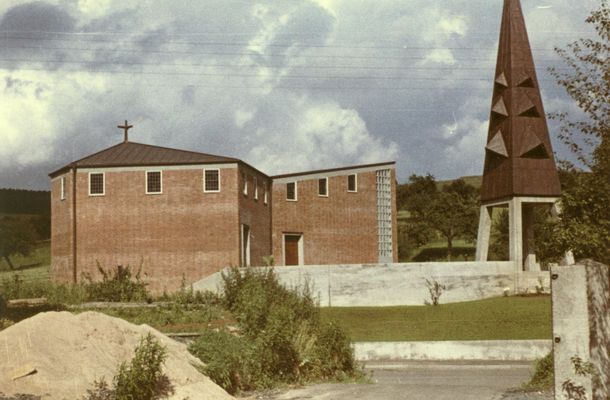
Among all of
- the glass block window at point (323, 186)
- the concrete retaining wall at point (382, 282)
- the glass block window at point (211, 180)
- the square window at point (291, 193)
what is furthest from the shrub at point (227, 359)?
the glass block window at point (323, 186)

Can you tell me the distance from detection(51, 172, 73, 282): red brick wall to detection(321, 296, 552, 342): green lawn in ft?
48.5

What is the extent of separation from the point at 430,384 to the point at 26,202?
304 feet

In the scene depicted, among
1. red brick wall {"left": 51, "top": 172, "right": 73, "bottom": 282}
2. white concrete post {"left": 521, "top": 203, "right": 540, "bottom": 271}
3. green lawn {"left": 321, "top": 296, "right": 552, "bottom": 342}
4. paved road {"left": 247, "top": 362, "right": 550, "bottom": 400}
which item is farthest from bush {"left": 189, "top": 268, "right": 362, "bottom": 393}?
red brick wall {"left": 51, "top": 172, "right": 73, "bottom": 282}

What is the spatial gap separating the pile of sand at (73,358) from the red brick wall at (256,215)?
83.1 ft

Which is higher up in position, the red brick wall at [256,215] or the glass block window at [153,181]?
the glass block window at [153,181]

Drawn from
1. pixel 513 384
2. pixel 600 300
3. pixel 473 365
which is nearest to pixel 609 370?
pixel 600 300

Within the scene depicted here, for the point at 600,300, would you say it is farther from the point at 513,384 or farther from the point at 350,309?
the point at 350,309

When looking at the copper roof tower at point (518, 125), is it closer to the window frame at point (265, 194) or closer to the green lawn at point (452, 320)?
the green lawn at point (452, 320)

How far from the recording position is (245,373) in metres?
14.4

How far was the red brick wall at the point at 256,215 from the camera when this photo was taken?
1560 inches

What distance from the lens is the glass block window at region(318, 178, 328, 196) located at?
45.9 metres

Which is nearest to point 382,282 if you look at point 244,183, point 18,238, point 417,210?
point 244,183

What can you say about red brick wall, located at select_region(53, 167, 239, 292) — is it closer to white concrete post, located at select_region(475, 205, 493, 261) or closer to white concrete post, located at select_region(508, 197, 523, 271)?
white concrete post, located at select_region(475, 205, 493, 261)

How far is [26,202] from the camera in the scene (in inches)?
3932
